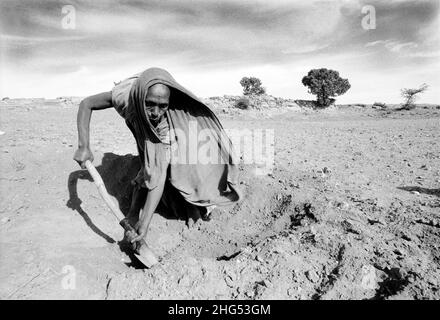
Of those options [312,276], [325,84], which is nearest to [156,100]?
[312,276]

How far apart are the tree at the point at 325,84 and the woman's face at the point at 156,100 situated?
21.4 meters

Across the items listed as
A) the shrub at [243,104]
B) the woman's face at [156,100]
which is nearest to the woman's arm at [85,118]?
Result: the woman's face at [156,100]

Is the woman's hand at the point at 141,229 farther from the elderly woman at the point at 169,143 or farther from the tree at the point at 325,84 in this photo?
the tree at the point at 325,84

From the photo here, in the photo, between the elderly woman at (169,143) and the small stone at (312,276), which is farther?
the elderly woman at (169,143)

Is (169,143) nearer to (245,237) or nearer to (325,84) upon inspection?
(245,237)

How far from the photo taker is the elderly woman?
2.40 m

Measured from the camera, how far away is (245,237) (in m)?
2.89

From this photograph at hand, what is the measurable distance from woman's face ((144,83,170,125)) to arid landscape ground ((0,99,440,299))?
3.64 feet

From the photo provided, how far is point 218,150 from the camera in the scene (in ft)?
9.43

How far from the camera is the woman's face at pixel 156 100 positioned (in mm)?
2312

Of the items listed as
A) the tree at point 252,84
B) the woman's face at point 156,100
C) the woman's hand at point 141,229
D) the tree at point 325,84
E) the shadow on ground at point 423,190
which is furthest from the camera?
the tree at point 252,84

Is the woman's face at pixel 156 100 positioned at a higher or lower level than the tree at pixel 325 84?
lower

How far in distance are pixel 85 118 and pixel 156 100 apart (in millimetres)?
752

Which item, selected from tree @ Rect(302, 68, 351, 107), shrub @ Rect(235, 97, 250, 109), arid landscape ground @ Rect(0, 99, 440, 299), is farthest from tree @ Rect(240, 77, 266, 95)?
arid landscape ground @ Rect(0, 99, 440, 299)
